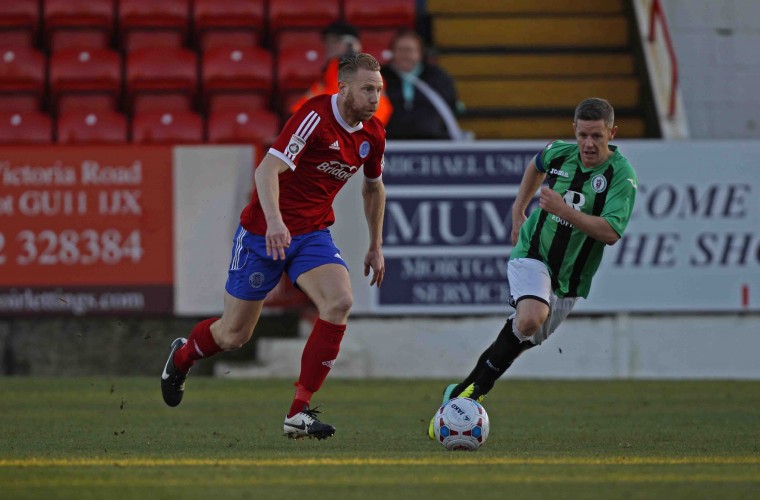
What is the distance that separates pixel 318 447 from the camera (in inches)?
285

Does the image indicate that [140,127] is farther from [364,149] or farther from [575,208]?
[575,208]

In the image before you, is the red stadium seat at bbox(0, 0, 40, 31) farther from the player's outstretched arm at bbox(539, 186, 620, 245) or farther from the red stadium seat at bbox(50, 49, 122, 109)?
→ the player's outstretched arm at bbox(539, 186, 620, 245)

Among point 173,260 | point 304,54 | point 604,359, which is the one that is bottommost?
point 604,359

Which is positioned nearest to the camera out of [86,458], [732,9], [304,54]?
[86,458]

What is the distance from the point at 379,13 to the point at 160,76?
92.9 inches

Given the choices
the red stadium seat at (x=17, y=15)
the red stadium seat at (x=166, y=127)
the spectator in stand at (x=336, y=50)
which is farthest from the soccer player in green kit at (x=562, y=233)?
the red stadium seat at (x=17, y=15)

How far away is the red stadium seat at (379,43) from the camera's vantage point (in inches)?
594

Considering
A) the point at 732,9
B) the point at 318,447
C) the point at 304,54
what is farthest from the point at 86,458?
the point at 732,9

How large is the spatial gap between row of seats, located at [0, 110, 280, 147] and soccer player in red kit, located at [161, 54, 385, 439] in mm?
6404

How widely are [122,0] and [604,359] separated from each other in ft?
21.0

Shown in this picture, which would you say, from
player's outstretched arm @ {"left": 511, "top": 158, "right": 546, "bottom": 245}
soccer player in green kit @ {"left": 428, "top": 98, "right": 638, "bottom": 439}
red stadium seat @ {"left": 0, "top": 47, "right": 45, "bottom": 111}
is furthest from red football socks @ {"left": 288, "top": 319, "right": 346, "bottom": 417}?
red stadium seat @ {"left": 0, "top": 47, "right": 45, "bottom": 111}

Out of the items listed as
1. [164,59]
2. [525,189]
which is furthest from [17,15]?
[525,189]

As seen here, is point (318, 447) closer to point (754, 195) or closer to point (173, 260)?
point (173, 260)

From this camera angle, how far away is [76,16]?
612 inches
